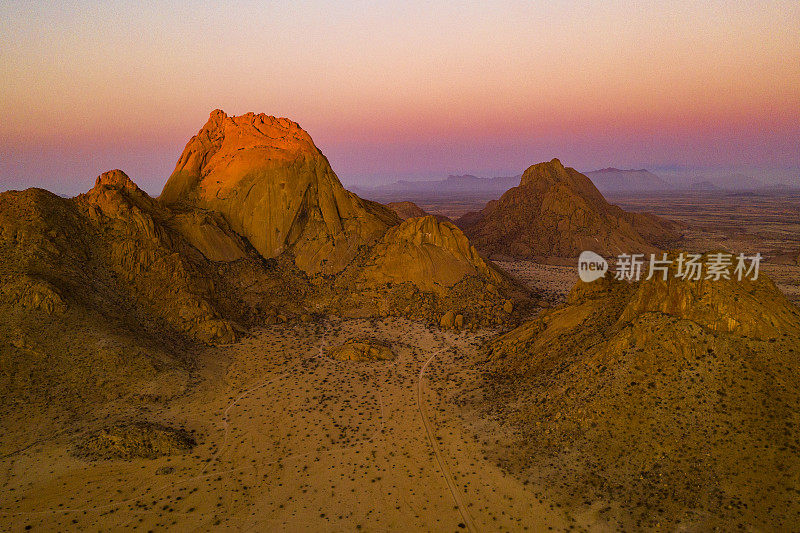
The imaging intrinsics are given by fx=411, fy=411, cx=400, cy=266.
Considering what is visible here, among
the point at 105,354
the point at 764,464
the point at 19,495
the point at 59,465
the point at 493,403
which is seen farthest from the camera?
the point at 105,354

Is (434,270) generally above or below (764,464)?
above

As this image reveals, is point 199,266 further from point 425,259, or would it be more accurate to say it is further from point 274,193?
point 425,259

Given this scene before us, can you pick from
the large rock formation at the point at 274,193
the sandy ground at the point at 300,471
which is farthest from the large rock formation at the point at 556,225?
the sandy ground at the point at 300,471

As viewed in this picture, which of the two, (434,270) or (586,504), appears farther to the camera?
(434,270)

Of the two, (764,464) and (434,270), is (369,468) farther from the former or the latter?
(434,270)

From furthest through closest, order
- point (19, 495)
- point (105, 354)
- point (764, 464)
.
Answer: point (105, 354), point (19, 495), point (764, 464)

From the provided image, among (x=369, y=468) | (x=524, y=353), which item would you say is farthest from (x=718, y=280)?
(x=369, y=468)

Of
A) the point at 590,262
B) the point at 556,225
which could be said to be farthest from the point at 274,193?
the point at 556,225
